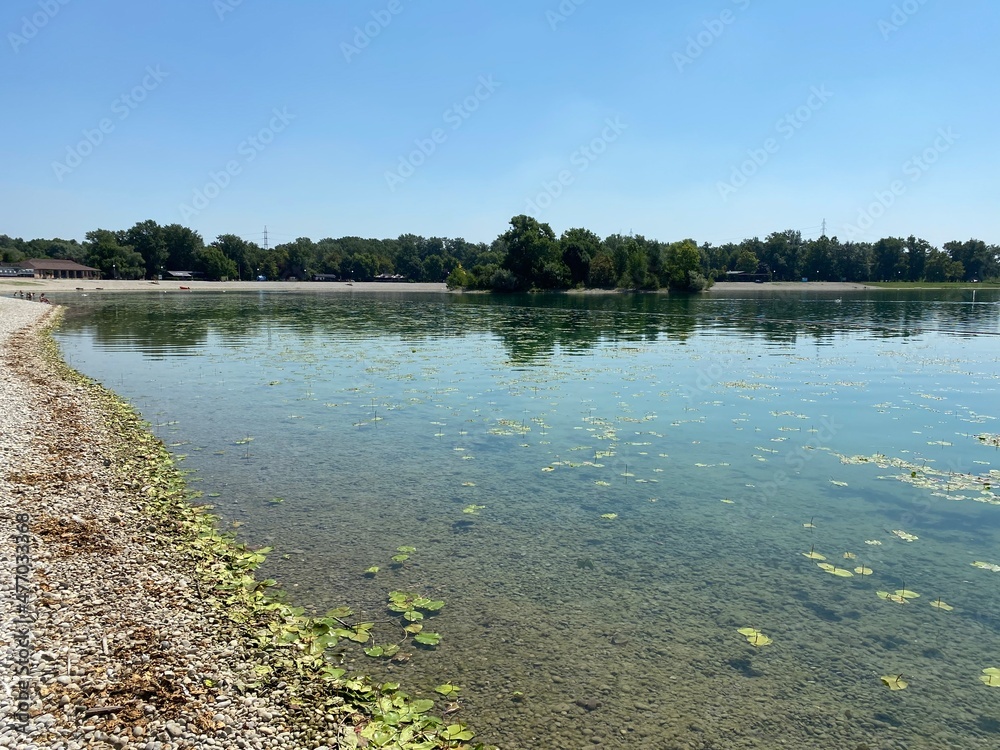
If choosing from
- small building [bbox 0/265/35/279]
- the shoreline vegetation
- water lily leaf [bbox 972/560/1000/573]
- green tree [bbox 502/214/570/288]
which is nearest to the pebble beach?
the shoreline vegetation

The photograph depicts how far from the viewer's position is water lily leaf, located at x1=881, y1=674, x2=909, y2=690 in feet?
22.2

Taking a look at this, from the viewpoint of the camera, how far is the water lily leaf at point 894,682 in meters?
6.77

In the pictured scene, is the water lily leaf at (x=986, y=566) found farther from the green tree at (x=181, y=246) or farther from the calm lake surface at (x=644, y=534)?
→ the green tree at (x=181, y=246)

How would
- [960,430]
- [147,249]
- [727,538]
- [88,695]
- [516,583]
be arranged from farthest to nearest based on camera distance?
1. [147,249]
2. [960,430]
3. [727,538]
4. [516,583]
5. [88,695]

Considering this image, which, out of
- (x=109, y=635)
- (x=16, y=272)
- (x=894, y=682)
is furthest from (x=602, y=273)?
(x=16, y=272)

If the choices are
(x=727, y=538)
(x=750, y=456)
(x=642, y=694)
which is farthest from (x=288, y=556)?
(x=750, y=456)

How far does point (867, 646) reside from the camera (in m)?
7.46

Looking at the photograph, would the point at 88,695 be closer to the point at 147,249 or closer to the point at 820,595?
the point at 820,595

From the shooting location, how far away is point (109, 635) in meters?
6.71

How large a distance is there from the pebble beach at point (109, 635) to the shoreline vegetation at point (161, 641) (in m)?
0.02

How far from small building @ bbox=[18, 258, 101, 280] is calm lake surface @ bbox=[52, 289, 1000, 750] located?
16741 centimetres

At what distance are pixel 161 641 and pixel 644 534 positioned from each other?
23.5ft

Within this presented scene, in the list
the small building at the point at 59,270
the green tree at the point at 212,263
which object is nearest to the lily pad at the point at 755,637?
the small building at the point at 59,270

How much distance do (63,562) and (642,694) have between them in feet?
24.8
